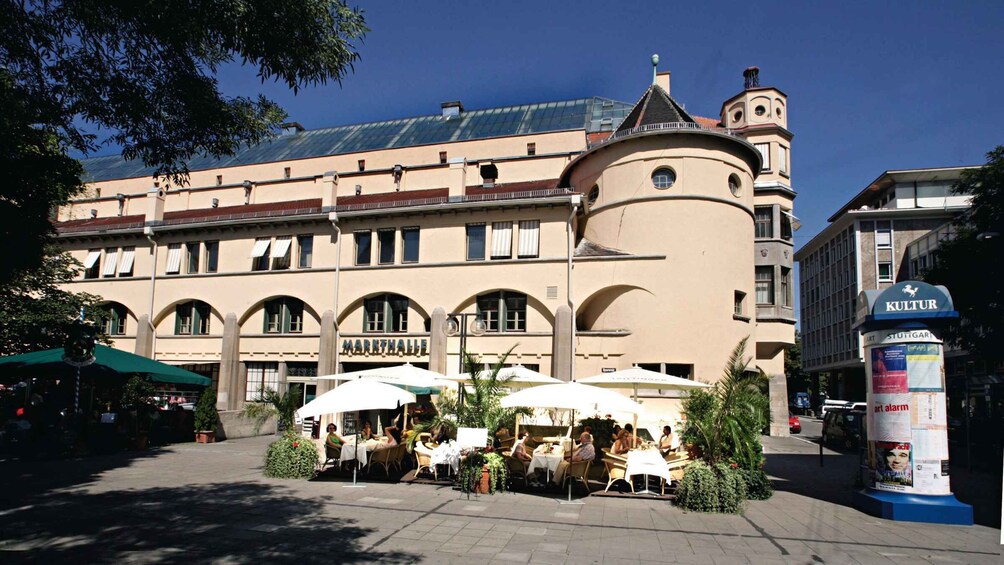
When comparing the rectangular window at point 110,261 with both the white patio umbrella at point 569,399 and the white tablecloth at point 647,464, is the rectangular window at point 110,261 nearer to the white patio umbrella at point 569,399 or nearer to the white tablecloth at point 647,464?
the white patio umbrella at point 569,399

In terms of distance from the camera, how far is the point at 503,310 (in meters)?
28.6

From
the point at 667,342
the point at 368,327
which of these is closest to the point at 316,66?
the point at 667,342

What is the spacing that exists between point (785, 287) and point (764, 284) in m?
0.98

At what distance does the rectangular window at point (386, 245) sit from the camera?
3047 cm

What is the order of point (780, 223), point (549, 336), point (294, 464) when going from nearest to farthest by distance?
point (294, 464) < point (549, 336) < point (780, 223)

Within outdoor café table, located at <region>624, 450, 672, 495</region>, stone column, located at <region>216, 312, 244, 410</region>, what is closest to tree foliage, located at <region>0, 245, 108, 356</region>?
stone column, located at <region>216, 312, 244, 410</region>

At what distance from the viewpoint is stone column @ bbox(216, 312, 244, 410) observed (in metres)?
31.5

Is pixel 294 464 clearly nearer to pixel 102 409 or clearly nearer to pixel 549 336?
pixel 102 409

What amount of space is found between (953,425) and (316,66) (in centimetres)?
2872

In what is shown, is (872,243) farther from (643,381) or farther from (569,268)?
(643,381)

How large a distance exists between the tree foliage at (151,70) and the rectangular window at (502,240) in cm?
1802

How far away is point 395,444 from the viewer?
15.3 m

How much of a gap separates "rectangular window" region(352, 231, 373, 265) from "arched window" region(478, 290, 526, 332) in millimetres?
5859

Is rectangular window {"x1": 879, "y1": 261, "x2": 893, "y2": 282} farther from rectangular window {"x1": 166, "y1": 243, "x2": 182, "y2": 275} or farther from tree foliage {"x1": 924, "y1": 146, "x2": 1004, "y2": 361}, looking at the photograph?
rectangular window {"x1": 166, "y1": 243, "x2": 182, "y2": 275}
